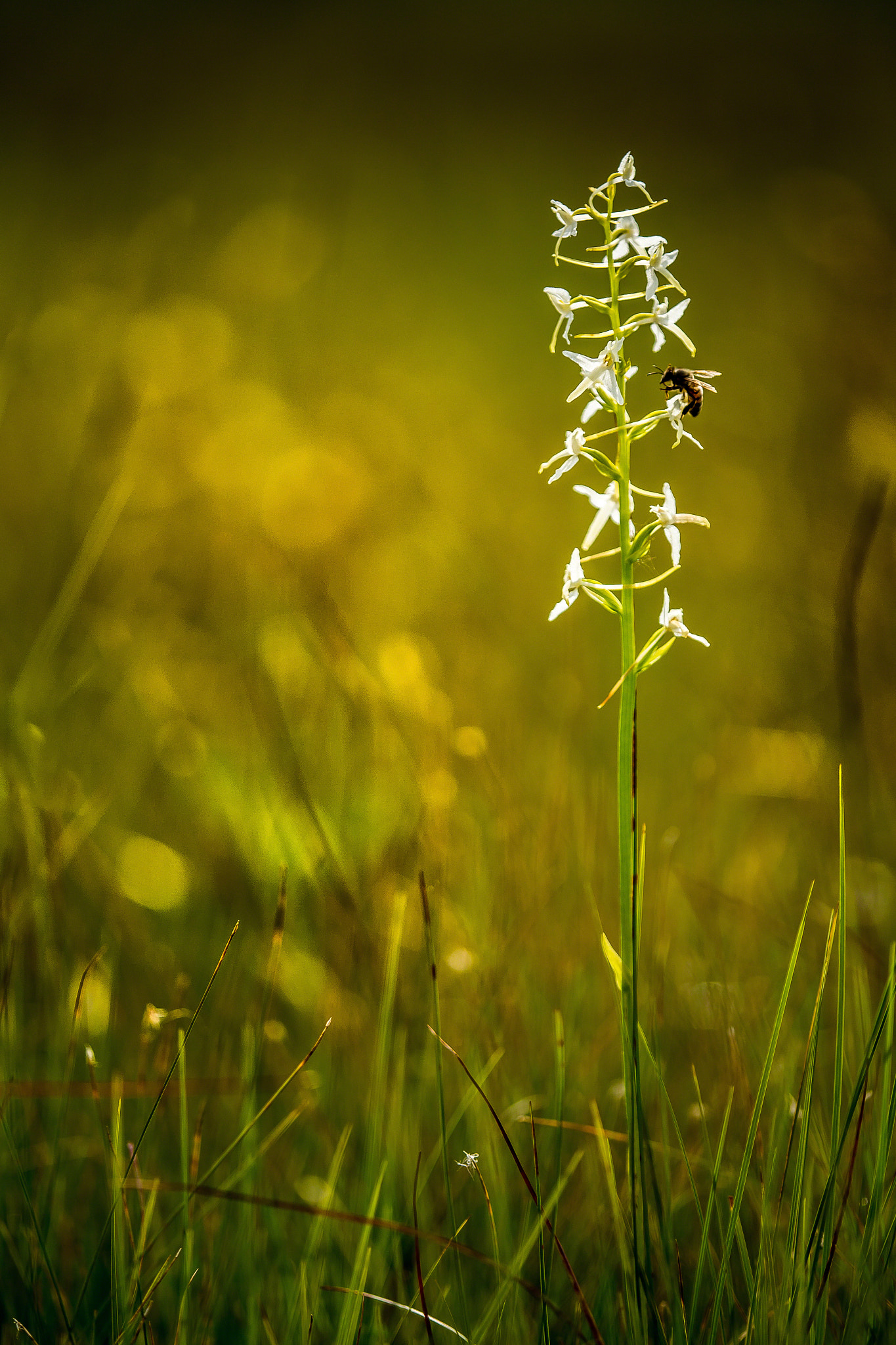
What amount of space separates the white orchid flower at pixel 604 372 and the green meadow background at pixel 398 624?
418 millimetres

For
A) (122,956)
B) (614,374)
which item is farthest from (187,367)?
(614,374)

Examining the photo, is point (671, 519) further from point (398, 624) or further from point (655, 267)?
point (398, 624)

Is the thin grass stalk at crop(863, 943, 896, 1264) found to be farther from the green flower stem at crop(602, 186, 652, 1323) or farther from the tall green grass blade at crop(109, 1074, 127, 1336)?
the tall green grass blade at crop(109, 1074, 127, 1336)

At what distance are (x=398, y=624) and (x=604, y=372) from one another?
2.19 m

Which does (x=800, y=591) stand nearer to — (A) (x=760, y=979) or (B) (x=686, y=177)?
(A) (x=760, y=979)

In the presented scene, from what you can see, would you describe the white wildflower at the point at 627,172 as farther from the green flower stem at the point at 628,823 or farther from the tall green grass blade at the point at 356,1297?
the tall green grass blade at the point at 356,1297

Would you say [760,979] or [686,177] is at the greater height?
[686,177]

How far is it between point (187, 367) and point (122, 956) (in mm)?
2290

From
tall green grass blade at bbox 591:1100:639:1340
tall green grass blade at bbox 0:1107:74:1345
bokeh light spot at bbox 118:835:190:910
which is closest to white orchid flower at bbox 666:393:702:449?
tall green grass blade at bbox 591:1100:639:1340

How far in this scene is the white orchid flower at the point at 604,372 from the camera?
0.83 metres

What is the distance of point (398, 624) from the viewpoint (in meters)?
3.01

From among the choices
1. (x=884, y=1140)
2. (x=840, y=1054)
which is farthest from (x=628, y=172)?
(x=884, y=1140)

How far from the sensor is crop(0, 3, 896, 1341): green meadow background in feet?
4.75

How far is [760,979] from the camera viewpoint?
1.69 metres
